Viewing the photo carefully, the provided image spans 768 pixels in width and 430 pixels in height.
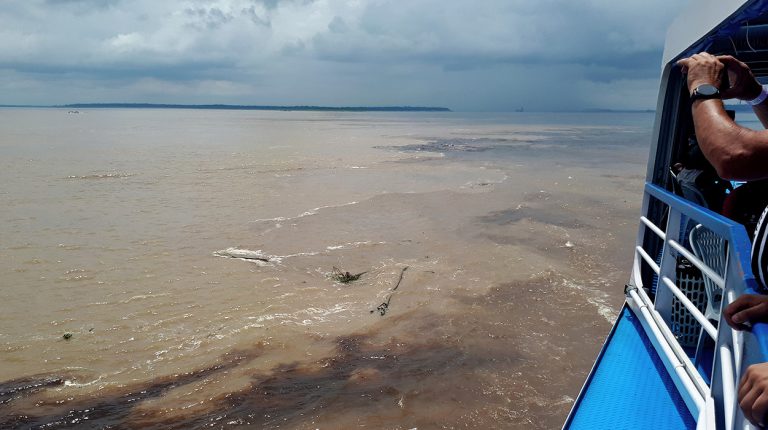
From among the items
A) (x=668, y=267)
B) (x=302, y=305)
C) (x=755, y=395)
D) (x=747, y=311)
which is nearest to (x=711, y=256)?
(x=668, y=267)

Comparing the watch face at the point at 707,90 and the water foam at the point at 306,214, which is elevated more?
the watch face at the point at 707,90

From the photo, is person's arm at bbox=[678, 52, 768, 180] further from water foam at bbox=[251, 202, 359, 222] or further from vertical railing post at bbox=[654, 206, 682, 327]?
water foam at bbox=[251, 202, 359, 222]

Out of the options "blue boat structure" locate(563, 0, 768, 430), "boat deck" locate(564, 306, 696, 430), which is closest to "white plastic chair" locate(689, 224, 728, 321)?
"blue boat structure" locate(563, 0, 768, 430)

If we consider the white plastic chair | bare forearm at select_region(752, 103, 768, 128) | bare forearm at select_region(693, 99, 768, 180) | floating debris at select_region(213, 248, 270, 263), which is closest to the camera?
bare forearm at select_region(693, 99, 768, 180)

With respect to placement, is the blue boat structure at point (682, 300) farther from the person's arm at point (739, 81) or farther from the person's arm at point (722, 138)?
the person's arm at point (722, 138)

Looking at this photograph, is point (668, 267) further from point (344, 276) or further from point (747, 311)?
point (344, 276)

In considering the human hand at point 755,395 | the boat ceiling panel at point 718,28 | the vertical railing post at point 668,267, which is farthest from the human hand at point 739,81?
the human hand at point 755,395

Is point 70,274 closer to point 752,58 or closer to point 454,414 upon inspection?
point 454,414
